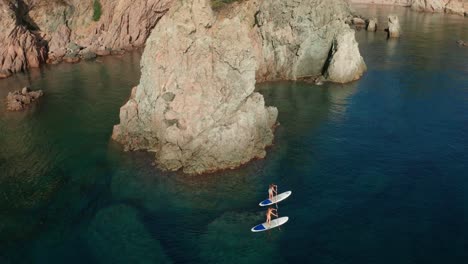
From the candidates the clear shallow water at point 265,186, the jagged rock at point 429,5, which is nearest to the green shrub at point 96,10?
the clear shallow water at point 265,186

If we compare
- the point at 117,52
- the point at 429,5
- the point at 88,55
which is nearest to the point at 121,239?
the point at 88,55

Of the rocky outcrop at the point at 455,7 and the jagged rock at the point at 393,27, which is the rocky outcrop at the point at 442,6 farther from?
the jagged rock at the point at 393,27

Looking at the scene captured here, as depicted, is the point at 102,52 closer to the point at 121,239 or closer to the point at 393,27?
the point at 121,239

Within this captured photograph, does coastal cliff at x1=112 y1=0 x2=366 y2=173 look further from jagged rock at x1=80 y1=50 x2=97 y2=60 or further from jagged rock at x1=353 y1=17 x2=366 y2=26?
jagged rock at x1=353 y1=17 x2=366 y2=26

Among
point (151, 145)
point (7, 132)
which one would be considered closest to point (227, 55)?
point (151, 145)

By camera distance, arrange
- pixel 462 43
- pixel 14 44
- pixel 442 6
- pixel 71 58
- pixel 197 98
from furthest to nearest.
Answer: pixel 442 6 → pixel 462 43 → pixel 71 58 → pixel 14 44 → pixel 197 98
